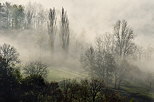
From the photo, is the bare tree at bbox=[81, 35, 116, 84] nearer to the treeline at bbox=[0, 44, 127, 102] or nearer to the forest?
the forest

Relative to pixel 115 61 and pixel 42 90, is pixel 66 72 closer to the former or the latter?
pixel 115 61

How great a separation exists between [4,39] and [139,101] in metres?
112

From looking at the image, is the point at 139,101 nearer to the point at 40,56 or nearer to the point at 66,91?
the point at 66,91

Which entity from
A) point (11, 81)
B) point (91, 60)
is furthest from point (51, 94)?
point (91, 60)

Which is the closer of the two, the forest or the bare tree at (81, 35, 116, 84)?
the forest

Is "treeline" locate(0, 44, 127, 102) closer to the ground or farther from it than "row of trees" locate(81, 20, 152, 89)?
closer to the ground

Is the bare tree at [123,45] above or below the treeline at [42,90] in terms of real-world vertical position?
above

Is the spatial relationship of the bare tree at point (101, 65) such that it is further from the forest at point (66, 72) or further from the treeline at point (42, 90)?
the treeline at point (42, 90)

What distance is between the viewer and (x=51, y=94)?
2965 inches

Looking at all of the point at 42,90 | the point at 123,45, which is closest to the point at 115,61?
the point at 123,45

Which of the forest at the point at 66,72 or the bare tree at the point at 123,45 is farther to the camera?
the bare tree at the point at 123,45

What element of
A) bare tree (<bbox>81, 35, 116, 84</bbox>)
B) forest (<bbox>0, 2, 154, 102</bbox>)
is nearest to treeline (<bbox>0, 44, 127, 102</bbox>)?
forest (<bbox>0, 2, 154, 102</bbox>)

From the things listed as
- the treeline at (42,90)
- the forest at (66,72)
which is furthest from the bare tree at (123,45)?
the treeline at (42,90)

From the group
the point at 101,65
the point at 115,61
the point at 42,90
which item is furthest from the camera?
the point at 115,61
